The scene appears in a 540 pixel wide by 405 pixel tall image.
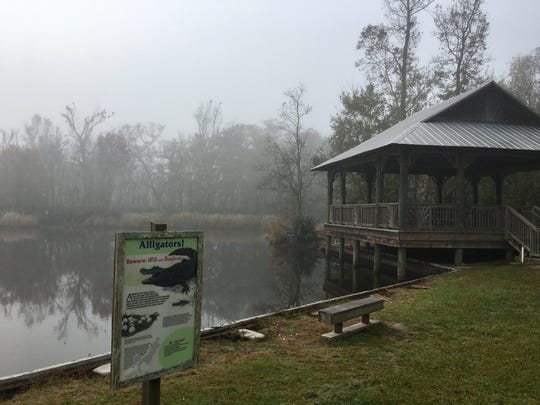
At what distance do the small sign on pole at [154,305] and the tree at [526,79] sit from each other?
34096mm

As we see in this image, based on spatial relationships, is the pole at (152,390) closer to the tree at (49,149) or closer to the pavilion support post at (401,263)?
the pavilion support post at (401,263)

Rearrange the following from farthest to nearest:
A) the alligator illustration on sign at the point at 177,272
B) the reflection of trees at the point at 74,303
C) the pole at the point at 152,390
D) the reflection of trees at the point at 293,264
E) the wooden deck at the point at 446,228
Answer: the reflection of trees at the point at 293,264, the wooden deck at the point at 446,228, the reflection of trees at the point at 74,303, the pole at the point at 152,390, the alligator illustration on sign at the point at 177,272

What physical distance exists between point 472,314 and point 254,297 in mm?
8350

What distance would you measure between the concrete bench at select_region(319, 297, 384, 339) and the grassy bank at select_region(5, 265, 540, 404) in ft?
0.57

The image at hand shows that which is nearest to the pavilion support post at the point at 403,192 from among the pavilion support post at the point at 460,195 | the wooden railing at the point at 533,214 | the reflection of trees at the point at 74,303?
the pavilion support post at the point at 460,195

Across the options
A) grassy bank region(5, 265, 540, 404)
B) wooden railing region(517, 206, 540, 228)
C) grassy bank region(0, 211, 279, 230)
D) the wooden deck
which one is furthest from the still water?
grassy bank region(0, 211, 279, 230)

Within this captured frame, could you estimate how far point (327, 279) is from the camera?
1880cm

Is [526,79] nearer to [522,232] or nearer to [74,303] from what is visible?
[522,232]

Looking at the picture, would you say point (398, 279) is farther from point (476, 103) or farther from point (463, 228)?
→ point (476, 103)

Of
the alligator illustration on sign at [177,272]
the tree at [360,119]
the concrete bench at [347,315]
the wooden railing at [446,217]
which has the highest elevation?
the tree at [360,119]

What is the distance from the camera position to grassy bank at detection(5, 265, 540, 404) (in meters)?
4.83

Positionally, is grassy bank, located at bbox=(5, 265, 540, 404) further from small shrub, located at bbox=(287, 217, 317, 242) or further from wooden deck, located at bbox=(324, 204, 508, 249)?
small shrub, located at bbox=(287, 217, 317, 242)

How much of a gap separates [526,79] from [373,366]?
36.3 meters

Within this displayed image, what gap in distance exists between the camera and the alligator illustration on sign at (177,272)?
3650 millimetres
